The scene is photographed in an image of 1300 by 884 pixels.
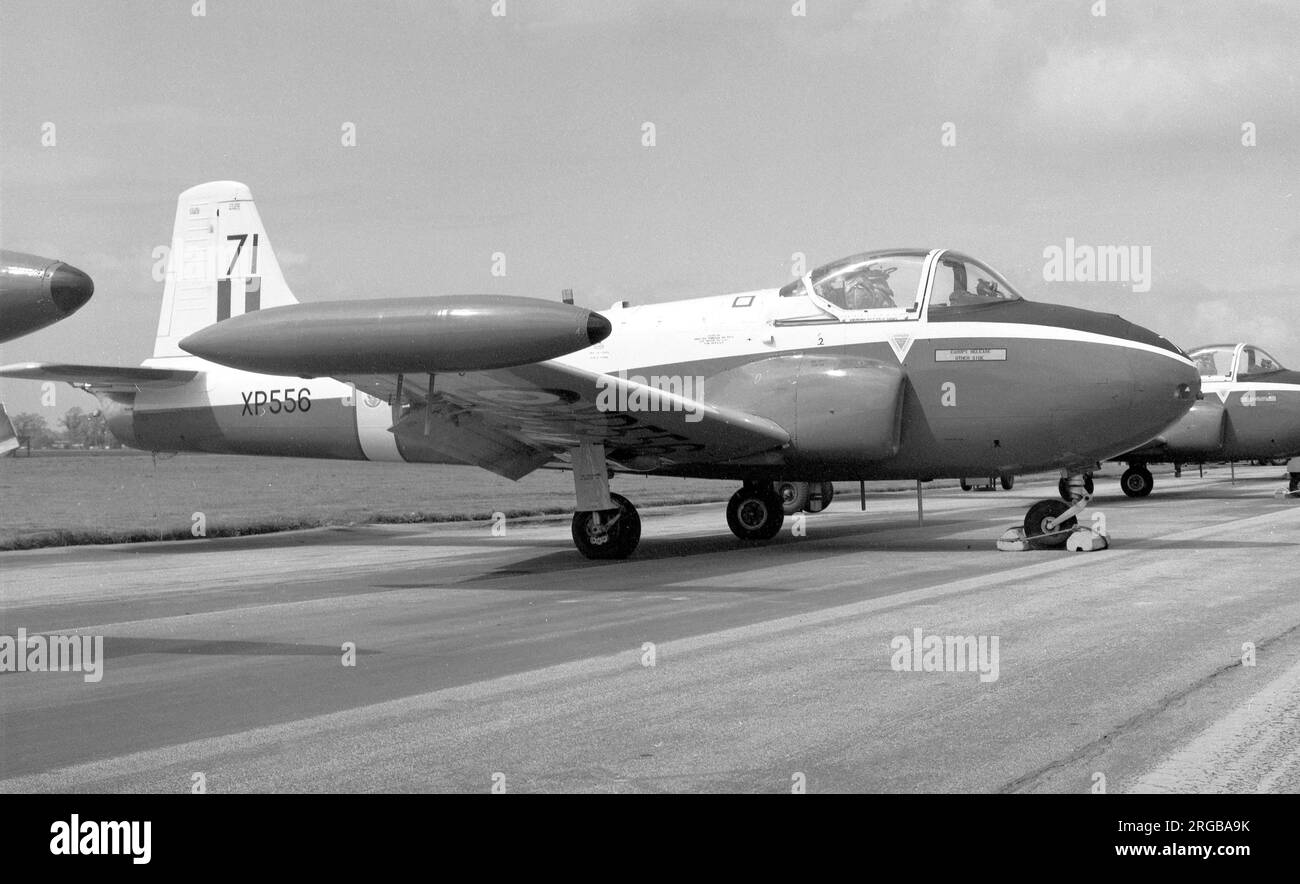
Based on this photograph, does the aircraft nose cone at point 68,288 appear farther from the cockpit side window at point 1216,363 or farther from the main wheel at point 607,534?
the cockpit side window at point 1216,363

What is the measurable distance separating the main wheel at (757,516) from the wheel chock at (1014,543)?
10.0 feet

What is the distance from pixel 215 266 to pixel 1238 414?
68.6 feet

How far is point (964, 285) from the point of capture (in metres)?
13.5

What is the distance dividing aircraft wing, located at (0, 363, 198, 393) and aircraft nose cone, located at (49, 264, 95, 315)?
9735 mm

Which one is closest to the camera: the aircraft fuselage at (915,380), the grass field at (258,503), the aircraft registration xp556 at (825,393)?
the aircraft registration xp556 at (825,393)

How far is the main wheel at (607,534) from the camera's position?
45.0 ft

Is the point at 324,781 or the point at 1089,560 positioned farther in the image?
the point at 1089,560

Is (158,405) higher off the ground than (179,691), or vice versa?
(158,405)

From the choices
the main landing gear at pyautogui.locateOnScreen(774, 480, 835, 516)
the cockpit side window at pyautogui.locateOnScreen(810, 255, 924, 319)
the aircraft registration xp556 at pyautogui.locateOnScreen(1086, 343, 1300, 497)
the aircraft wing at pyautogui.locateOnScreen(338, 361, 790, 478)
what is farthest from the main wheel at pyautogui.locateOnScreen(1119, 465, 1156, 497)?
the aircraft wing at pyautogui.locateOnScreen(338, 361, 790, 478)

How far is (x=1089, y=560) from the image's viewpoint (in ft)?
39.6

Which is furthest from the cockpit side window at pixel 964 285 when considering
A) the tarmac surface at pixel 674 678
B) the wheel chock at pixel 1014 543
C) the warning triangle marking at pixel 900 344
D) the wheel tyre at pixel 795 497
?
the wheel tyre at pixel 795 497

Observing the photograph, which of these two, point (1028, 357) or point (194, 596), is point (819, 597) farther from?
point (194, 596)

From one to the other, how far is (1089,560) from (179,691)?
28.5 ft
